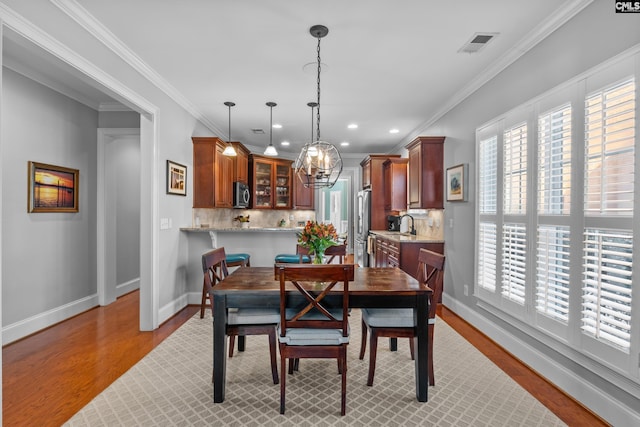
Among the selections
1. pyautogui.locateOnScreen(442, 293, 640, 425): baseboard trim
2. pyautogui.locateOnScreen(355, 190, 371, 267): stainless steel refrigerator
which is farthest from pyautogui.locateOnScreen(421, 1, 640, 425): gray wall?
pyautogui.locateOnScreen(355, 190, 371, 267): stainless steel refrigerator

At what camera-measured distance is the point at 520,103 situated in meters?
2.99

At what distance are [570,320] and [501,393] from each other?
70 cm

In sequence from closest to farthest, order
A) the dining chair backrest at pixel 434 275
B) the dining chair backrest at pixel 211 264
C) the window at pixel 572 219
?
1. the window at pixel 572 219
2. the dining chair backrest at pixel 434 275
3. the dining chair backrest at pixel 211 264

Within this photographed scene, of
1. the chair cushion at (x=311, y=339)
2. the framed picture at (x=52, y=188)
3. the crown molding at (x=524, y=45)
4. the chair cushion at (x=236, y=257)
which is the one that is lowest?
the chair cushion at (x=311, y=339)

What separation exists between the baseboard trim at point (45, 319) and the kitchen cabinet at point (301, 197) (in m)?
4.12

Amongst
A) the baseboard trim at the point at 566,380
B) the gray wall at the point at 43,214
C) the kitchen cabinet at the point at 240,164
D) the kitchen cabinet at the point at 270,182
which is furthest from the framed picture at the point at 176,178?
the baseboard trim at the point at 566,380

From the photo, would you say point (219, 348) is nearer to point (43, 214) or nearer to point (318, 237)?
point (318, 237)

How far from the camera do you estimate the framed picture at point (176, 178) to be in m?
4.02

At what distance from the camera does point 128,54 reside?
3.10 metres

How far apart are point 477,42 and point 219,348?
10.4 feet

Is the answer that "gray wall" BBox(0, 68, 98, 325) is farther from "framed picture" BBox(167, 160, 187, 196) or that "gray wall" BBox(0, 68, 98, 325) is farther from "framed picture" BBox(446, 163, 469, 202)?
"framed picture" BBox(446, 163, 469, 202)

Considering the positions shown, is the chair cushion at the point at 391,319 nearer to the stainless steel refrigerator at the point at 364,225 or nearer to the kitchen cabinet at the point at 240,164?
the kitchen cabinet at the point at 240,164

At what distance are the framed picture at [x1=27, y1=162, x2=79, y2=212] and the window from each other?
4776 mm

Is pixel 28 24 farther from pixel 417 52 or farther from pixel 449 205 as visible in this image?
pixel 449 205
